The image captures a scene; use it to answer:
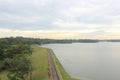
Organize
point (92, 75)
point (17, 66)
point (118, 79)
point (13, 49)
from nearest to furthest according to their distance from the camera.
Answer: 1. point (17, 66)
2. point (118, 79)
3. point (92, 75)
4. point (13, 49)

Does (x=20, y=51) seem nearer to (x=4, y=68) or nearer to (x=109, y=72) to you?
(x=4, y=68)

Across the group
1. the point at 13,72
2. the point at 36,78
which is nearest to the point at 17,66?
the point at 13,72

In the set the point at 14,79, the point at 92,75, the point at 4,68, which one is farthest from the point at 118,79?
the point at 4,68

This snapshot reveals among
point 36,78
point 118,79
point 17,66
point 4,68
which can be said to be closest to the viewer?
point 17,66

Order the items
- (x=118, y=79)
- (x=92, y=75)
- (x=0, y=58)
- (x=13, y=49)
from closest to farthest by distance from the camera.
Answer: (x=118, y=79) → (x=92, y=75) → (x=0, y=58) → (x=13, y=49)

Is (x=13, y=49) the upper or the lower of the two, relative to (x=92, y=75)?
upper

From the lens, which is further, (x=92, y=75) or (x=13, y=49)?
(x=13, y=49)

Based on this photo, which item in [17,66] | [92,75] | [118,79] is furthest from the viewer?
[92,75]

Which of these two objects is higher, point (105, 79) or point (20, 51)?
point (20, 51)

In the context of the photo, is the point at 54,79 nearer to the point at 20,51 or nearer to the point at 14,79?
the point at 14,79
